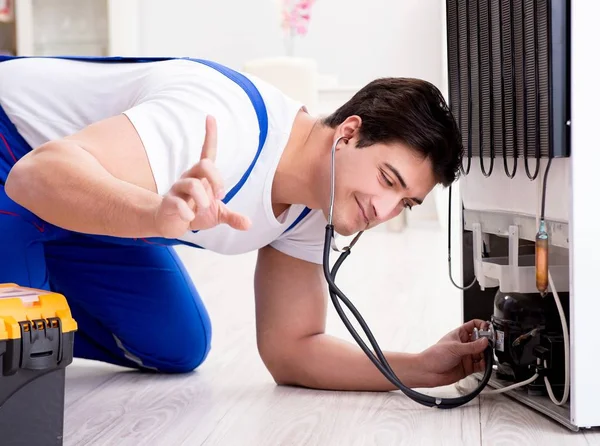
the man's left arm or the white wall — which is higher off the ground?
the white wall

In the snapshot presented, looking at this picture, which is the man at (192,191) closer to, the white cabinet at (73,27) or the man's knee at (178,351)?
the man's knee at (178,351)

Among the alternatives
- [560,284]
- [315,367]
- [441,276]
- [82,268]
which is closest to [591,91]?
[560,284]

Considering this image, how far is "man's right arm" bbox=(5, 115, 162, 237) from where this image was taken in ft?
3.09

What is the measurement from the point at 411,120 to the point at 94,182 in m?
0.52

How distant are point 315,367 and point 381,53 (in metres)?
3.76

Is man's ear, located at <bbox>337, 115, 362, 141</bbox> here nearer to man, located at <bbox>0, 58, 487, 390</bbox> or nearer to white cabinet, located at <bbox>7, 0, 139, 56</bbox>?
man, located at <bbox>0, 58, 487, 390</bbox>

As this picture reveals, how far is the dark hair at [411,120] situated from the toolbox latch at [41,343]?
526mm

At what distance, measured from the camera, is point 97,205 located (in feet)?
3.16

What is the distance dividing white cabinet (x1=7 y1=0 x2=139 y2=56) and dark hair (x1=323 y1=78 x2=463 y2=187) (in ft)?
12.7

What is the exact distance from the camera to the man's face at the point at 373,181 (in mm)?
1294

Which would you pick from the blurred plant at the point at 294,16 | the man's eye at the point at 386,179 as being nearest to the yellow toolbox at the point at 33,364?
the man's eye at the point at 386,179

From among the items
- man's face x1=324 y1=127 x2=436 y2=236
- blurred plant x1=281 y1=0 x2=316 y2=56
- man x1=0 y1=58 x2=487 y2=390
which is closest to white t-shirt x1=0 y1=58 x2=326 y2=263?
man x1=0 y1=58 x2=487 y2=390

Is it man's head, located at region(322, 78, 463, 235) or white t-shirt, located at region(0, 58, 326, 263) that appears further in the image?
man's head, located at region(322, 78, 463, 235)

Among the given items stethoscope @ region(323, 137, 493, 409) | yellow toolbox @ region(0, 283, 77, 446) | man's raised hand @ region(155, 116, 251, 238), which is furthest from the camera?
stethoscope @ region(323, 137, 493, 409)
